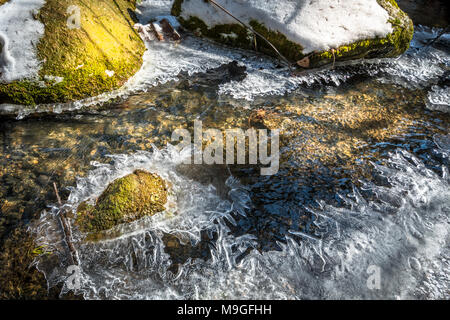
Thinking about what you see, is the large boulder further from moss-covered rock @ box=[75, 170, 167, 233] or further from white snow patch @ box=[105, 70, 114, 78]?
moss-covered rock @ box=[75, 170, 167, 233]

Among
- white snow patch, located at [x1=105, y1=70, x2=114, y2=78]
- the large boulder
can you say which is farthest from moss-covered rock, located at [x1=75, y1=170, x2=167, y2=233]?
the large boulder

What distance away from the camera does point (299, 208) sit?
335cm

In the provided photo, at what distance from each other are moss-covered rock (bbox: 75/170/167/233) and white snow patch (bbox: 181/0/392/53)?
392 cm

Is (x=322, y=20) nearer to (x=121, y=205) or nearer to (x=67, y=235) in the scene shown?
(x=121, y=205)

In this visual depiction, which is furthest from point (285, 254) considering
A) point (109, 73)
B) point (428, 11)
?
point (428, 11)

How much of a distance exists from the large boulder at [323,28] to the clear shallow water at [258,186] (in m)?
0.48

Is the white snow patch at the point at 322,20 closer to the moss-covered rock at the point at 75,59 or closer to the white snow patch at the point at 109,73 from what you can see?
the moss-covered rock at the point at 75,59

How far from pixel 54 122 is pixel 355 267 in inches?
179

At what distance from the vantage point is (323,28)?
5184 mm

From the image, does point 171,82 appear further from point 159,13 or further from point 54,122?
point 159,13

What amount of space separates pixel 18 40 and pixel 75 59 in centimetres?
84

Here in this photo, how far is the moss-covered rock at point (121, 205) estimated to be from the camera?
306 centimetres

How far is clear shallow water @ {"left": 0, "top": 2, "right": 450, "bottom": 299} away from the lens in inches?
111

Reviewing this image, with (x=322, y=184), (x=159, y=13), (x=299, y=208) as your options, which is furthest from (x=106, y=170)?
(x=159, y=13)
